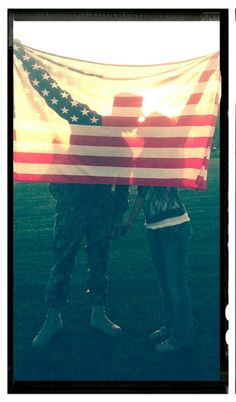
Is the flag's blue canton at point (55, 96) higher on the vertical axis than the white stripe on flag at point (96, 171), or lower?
higher


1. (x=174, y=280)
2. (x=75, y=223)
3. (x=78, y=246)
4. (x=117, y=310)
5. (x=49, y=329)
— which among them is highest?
(x=75, y=223)

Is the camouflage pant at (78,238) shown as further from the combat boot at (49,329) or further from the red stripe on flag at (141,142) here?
the red stripe on flag at (141,142)

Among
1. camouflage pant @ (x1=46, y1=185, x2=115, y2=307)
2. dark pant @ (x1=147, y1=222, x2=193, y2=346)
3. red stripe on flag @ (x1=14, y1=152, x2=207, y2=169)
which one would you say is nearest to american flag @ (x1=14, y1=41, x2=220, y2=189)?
red stripe on flag @ (x1=14, y1=152, x2=207, y2=169)

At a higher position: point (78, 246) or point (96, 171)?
point (96, 171)

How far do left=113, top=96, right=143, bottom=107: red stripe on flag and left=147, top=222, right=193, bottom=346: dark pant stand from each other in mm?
797

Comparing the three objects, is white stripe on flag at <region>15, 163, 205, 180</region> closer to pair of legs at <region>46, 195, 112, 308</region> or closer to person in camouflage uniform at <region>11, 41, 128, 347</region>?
person in camouflage uniform at <region>11, 41, 128, 347</region>

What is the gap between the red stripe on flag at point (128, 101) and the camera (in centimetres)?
425

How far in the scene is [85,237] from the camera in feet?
14.1

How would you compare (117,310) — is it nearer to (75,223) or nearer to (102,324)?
(102,324)

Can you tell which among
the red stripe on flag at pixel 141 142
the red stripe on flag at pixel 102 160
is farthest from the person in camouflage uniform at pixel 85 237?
the red stripe on flag at pixel 141 142

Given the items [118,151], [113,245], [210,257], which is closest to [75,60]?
[118,151]

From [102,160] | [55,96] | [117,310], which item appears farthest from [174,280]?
[55,96]

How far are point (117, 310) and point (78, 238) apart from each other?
51 cm

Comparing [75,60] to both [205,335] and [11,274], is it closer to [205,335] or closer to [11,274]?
[11,274]
